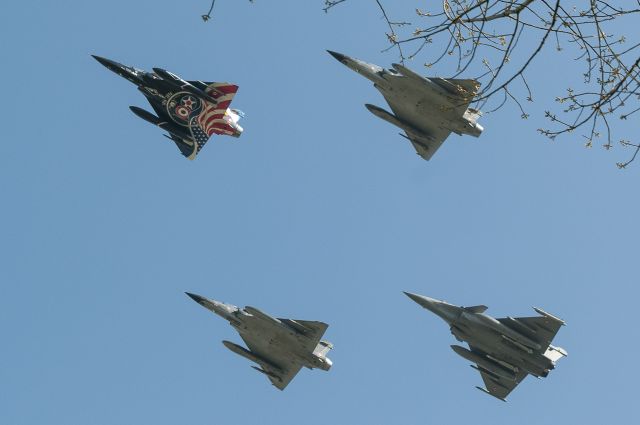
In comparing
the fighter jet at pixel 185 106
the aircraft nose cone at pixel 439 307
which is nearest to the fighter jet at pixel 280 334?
the aircraft nose cone at pixel 439 307

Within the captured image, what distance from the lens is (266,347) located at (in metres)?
43.1

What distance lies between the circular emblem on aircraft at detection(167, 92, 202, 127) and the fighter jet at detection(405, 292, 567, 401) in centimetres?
1462

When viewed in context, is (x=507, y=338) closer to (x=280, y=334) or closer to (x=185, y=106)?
(x=280, y=334)

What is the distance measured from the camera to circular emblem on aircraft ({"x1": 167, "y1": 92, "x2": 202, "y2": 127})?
144ft

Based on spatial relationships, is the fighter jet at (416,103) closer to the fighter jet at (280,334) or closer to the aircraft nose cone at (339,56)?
the aircraft nose cone at (339,56)

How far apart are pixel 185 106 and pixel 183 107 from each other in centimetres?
11

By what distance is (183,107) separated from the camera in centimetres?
4428

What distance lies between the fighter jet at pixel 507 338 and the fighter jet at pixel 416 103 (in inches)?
281

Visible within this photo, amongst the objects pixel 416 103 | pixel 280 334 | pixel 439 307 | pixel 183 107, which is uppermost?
pixel 416 103

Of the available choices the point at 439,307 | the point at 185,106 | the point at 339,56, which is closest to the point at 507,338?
the point at 439,307

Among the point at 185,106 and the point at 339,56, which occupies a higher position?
the point at 339,56

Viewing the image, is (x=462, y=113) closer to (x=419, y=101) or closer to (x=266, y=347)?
(x=419, y=101)

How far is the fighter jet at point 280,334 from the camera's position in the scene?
41250mm

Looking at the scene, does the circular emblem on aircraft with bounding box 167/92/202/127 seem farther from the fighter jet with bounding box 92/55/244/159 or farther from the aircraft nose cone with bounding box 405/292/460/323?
the aircraft nose cone with bounding box 405/292/460/323
